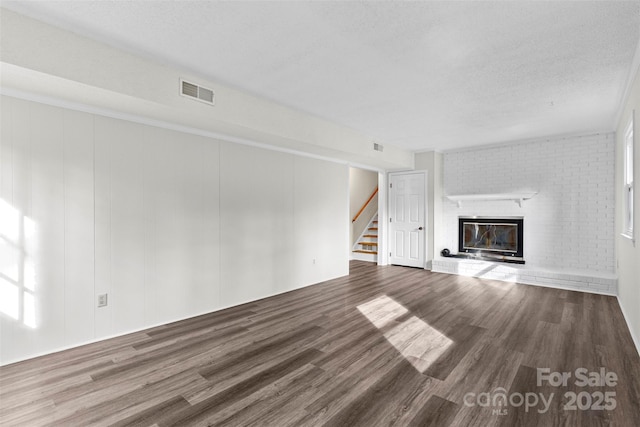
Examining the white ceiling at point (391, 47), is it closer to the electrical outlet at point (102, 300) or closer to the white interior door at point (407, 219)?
the electrical outlet at point (102, 300)

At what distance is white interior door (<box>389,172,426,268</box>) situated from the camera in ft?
22.9

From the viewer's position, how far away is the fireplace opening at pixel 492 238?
602 centimetres

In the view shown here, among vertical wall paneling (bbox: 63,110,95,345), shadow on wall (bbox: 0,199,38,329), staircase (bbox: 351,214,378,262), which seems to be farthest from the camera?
staircase (bbox: 351,214,378,262)

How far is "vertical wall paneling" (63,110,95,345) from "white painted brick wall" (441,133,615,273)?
6.44 m

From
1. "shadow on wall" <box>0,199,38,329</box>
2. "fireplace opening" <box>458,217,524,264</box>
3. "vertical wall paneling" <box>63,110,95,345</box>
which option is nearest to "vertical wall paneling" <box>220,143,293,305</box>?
"vertical wall paneling" <box>63,110,95,345</box>

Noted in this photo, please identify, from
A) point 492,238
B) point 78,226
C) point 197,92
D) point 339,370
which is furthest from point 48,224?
point 492,238

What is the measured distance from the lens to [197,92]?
3.18 m

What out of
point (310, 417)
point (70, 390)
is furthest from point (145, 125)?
point (310, 417)

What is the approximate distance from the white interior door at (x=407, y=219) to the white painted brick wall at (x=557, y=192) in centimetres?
98

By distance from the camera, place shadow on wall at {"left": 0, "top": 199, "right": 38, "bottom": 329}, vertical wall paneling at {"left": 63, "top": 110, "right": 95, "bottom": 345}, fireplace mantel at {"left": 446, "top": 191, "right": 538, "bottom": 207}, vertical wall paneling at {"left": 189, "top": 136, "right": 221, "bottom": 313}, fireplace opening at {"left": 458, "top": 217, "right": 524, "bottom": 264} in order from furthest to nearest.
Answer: fireplace opening at {"left": 458, "top": 217, "right": 524, "bottom": 264}, fireplace mantel at {"left": 446, "top": 191, "right": 538, "bottom": 207}, vertical wall paneling at {"left": 189, "top": 136, "right": 221, "bottom": 313}, vertical wall paneling at {"left": 63, "top": 110, "right": 95, "bottom": 345}, shadow on wall at {"left": 0, "top": 199, "right": 38, "bottom": 329}

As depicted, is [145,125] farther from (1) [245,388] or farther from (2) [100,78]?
(1) [245,388]

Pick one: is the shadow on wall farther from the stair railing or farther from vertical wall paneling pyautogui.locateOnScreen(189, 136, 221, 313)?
the stair railing

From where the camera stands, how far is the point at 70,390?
7.22 feet

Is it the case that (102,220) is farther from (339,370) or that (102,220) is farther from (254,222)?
(339,370)
